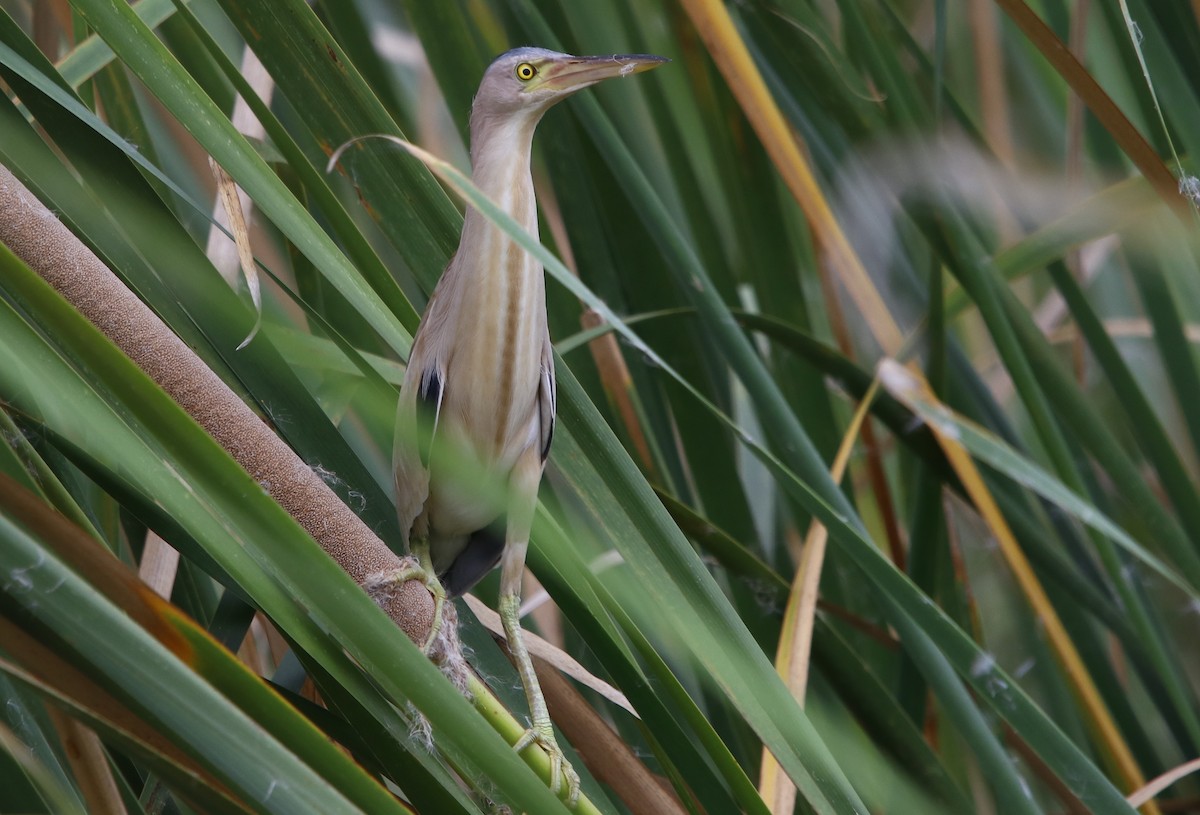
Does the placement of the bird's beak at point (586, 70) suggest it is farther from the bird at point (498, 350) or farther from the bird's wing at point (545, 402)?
the bird's wing at point (545, 402)

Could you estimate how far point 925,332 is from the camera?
1.21 m

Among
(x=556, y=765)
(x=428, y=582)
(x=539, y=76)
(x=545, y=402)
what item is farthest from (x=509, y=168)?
(x=556, y=765)

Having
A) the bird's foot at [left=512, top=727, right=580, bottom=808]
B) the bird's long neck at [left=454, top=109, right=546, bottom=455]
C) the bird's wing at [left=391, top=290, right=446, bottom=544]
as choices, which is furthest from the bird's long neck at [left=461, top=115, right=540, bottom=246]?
the bird's foot at [left=512, top=727, right=580, bottom=808]

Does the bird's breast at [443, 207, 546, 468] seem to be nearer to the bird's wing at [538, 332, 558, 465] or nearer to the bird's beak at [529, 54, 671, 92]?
the bird's wing at [538, 332, 558, 465]

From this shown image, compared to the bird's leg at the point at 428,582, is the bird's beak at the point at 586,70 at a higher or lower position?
higher

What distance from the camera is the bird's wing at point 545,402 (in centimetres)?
93

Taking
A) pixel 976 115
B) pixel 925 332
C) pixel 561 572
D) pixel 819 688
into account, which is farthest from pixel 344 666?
pixel 976 115

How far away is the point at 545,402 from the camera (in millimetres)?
960

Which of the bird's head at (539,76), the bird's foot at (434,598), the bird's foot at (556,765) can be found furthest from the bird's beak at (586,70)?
the bird's foot at (556,765)

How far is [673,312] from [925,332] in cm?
32

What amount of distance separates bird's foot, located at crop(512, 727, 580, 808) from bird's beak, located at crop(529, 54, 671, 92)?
1.77 ft

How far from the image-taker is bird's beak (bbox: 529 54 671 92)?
Result: 0.93 metres

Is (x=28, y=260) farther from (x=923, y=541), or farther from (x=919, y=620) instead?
(x=923, y=541)

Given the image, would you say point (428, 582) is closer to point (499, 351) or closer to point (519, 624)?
point (519, 624)
